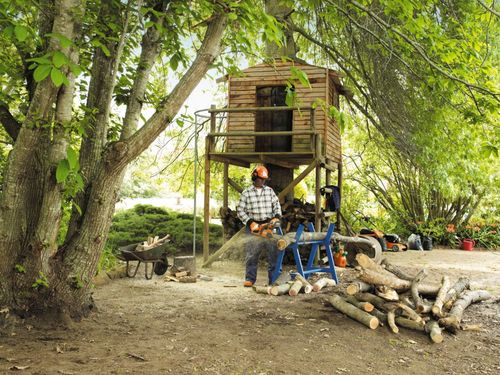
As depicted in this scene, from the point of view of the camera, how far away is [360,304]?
21.7 ft

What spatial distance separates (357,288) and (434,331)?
128 cm

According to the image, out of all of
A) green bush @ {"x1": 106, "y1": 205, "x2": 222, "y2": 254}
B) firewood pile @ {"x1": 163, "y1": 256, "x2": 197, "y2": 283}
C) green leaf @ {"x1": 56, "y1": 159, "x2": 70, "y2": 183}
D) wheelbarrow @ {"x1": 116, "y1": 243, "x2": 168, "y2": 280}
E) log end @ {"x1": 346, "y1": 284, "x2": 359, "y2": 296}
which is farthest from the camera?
green bush @ {"x1": 106, "y1": 205, "x2": 222, "y2": 254}

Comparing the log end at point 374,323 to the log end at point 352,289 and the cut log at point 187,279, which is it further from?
the cut log at point 187,279

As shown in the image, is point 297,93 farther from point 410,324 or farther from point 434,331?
point 434,331

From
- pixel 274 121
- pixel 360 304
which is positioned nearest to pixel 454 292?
pixel 360 304

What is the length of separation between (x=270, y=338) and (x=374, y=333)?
133cm

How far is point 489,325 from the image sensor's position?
661 centimetres

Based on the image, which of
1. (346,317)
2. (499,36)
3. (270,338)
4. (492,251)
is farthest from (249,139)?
(492,251)

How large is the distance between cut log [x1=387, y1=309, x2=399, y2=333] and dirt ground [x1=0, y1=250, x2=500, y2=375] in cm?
11

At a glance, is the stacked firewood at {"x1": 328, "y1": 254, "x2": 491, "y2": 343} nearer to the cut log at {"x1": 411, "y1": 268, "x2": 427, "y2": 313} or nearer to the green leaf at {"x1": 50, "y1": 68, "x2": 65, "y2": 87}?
the cut log at {"x1": 411, "y1": 268, "x2": 427, "y2": 313}

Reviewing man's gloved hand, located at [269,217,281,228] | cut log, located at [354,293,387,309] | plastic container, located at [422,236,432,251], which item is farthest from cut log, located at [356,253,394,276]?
plastic container, located at [422,236,432,251]

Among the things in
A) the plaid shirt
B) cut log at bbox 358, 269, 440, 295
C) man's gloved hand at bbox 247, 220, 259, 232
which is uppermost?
the plaid shirt

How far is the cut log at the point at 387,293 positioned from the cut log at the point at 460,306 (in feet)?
2.16

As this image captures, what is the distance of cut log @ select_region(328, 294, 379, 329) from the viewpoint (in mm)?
6082
